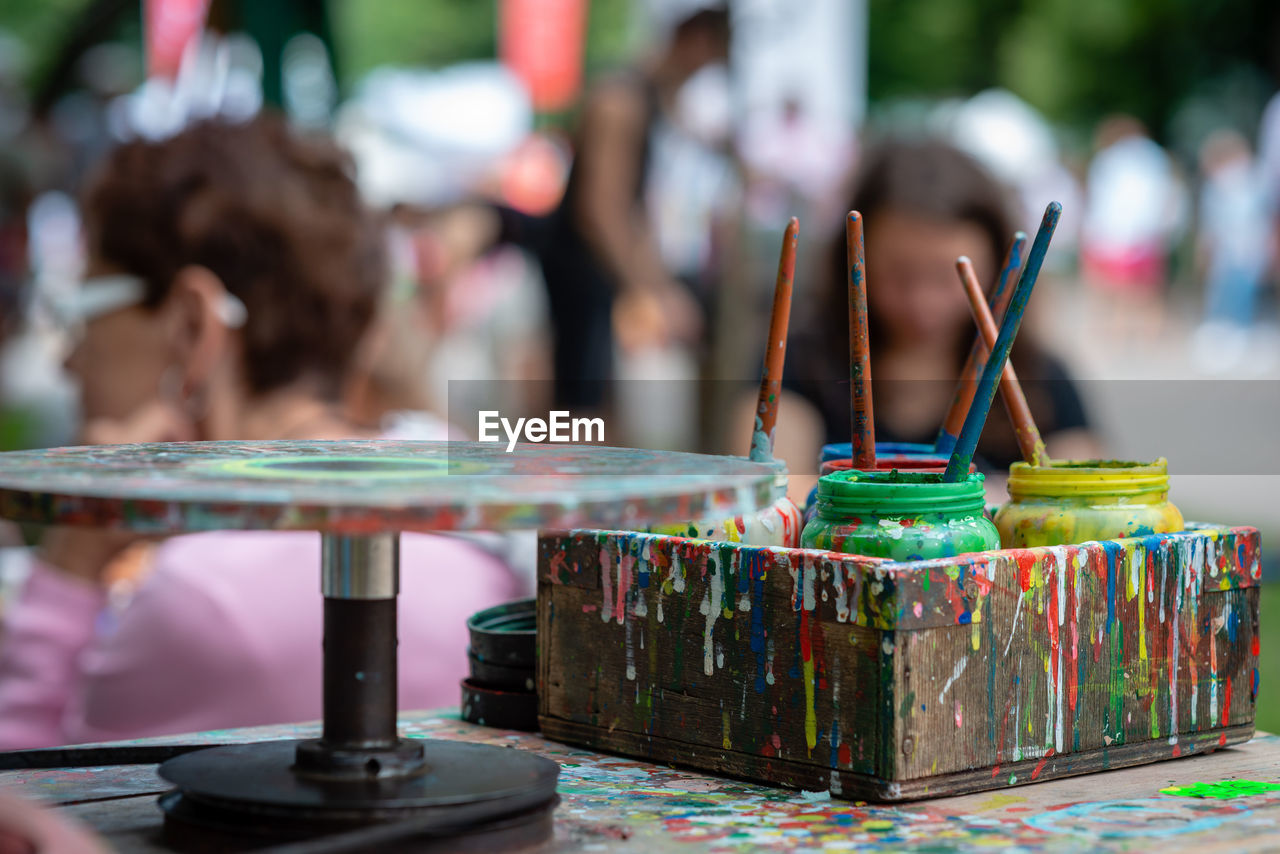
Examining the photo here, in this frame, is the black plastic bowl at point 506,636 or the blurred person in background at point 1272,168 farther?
the blurred person in background at point 1272,168

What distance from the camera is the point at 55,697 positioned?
8.14ft

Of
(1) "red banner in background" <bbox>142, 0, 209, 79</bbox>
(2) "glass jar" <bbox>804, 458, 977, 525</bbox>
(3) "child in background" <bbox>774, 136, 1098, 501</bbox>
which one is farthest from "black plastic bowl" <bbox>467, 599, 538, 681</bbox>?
(1) "red banner in background" <bbox>142, 0, 209, 79</bbox>

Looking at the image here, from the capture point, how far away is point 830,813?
1191mm

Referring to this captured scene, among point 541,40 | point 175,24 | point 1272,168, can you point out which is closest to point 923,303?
point 175,24

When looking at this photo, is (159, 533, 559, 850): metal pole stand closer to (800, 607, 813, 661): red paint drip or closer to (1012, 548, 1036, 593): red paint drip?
(800, 607, 813, 661): red paint drip

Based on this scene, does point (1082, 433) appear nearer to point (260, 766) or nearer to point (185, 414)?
point (185, 414)

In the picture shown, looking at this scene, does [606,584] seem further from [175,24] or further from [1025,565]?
[175,24]

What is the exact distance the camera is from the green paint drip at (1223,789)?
1261 mm

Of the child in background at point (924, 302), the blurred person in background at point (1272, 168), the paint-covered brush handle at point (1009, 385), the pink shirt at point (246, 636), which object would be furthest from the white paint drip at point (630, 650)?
the blurred person in background at point (1272, 168)

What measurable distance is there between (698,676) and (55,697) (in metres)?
1.51

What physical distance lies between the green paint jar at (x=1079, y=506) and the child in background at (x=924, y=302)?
5.02 feet

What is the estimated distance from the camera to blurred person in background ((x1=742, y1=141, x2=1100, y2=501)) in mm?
3020

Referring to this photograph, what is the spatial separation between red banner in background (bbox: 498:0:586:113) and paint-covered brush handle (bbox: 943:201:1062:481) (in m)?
9.07

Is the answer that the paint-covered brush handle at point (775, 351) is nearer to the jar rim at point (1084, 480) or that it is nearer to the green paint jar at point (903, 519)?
the green paint jar at point (903, 519)
